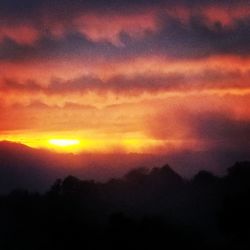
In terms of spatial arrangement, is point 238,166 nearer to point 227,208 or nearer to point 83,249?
point 227,208

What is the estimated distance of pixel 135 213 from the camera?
54062mm

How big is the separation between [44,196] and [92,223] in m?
12.7

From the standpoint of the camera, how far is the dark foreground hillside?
154ft

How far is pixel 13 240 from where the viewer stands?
5175cm

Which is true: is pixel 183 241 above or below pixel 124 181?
below

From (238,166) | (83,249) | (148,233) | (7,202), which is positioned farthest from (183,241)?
(7,202)

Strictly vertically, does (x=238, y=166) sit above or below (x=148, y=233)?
above

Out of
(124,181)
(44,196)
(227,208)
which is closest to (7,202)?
(44,196)

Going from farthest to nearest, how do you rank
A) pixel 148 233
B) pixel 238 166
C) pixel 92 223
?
pixel 238 166 → pixel 92 223 → pixel 148 233

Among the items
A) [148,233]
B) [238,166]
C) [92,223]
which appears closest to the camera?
[148,233]

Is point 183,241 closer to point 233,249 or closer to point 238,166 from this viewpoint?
point 233,249

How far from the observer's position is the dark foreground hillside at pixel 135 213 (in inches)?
1850

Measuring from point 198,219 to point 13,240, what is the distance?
13.1 metres

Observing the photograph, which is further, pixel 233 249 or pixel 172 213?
pixel 172 213
